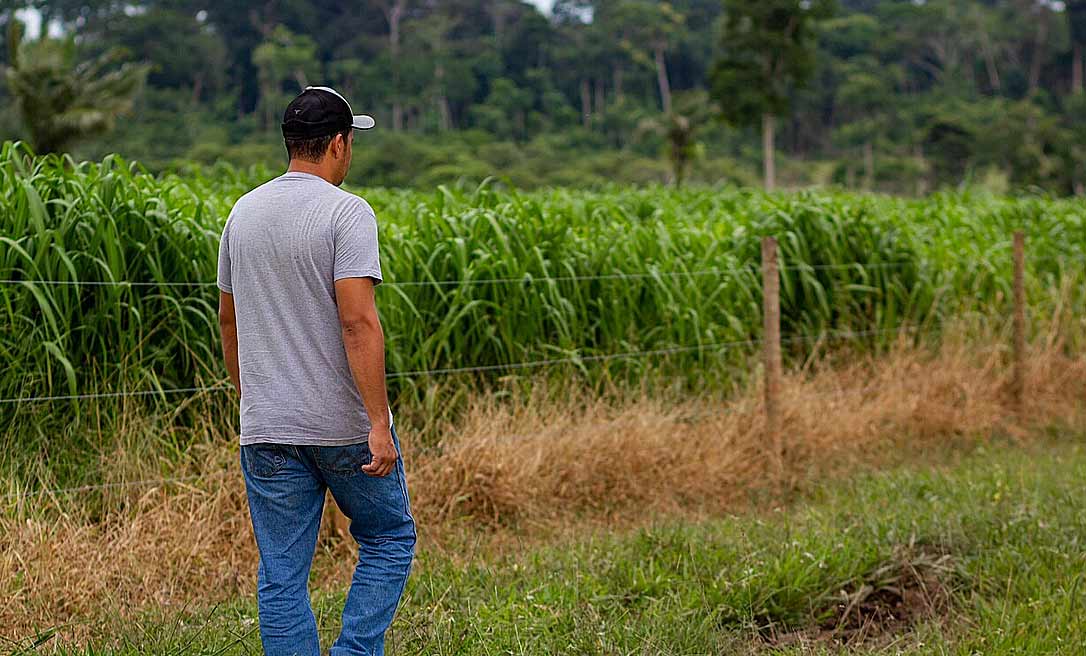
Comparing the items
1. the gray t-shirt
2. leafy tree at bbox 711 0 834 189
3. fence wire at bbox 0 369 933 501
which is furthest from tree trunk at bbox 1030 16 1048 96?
the gray t-shirt

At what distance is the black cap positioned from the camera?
2.63 m

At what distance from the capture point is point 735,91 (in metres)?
40.5

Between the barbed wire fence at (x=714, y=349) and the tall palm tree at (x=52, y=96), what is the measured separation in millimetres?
27468

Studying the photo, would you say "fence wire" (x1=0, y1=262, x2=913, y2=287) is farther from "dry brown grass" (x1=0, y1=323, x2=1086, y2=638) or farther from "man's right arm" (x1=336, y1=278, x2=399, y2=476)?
"man's right arm" (x1=336, y1=278, x2=399, y2=476)

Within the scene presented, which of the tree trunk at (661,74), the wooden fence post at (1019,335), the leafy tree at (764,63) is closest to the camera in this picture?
the wooden fence post at (1019,335)

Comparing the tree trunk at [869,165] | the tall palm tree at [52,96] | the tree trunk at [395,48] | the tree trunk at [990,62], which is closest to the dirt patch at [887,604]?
the tall palm tree at [52,96]

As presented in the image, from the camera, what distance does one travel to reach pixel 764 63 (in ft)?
135

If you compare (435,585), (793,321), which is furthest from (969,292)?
(435,585)

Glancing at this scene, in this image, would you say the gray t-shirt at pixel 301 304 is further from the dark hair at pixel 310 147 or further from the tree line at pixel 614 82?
the tree line at pixel 614 82

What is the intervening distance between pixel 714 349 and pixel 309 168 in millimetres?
3875

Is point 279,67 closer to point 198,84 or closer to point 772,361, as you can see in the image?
point 198,84

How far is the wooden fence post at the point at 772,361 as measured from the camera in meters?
5.48

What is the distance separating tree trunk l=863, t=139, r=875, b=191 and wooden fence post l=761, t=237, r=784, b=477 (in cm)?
4552

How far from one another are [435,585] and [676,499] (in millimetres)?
1616
